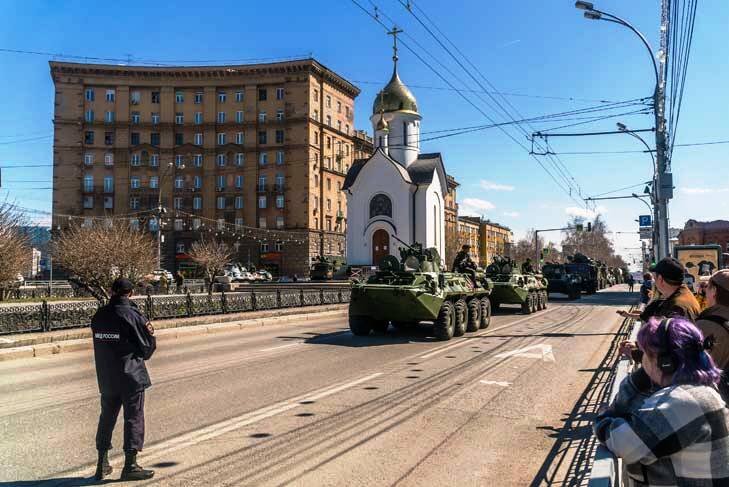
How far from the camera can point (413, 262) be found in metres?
15.6

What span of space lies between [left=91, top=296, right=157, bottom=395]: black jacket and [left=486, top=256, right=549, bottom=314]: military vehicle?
19400 millimetres

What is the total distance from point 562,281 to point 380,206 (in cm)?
1913

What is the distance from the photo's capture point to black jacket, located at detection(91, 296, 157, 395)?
4781 mm

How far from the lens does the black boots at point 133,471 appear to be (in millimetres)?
4785

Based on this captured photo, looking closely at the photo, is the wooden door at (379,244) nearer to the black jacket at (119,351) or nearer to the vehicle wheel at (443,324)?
the vehicle wheel at (443,324)

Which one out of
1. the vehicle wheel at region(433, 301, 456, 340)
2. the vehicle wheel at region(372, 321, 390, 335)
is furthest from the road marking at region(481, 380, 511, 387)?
the vehicle wheel at region(372, 321, 390, 335)

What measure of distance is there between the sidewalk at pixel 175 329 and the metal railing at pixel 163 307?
31 centimetres

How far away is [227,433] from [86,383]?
393 centimetres

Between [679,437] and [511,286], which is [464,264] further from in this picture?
[679,437]

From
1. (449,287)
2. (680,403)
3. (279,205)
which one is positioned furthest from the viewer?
(279,205)

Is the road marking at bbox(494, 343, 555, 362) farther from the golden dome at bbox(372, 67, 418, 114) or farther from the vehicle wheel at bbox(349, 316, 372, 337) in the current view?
the golden dome at bbox(372, 67, 418, 114)

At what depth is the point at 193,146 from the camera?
2660 inches

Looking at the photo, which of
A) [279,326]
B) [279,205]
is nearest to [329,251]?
[279,205]

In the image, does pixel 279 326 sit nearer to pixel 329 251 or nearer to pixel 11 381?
pixel 11 381
